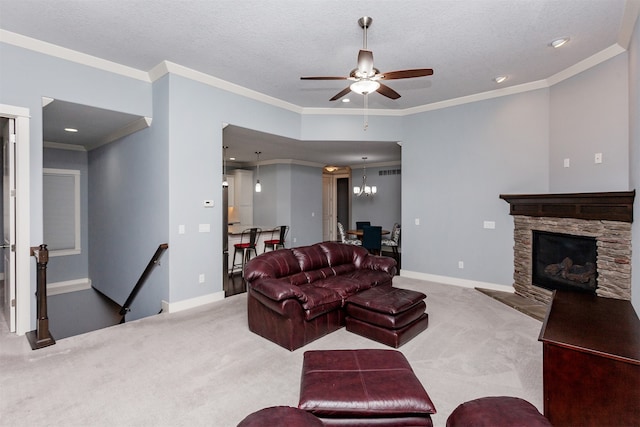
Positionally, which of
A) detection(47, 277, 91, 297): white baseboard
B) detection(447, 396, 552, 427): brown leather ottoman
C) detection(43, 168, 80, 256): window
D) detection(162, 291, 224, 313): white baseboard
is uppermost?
detection(43, 168, 80, 256): window

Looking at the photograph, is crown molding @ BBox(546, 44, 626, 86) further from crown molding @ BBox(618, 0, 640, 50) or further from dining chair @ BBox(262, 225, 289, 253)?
dining chair @ BBox(262, 225, 289, 253)

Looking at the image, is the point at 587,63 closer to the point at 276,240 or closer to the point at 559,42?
the point at 559,42

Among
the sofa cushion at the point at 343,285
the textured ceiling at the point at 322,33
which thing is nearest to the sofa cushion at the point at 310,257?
the sofa cushion at the point at 343,285

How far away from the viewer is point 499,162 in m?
5.07

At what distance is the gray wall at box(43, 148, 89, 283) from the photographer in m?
6.32

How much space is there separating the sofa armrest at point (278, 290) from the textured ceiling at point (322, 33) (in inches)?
101

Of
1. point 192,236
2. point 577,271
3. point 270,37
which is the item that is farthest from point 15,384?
point 577,271

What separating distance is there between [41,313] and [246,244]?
12.0ft

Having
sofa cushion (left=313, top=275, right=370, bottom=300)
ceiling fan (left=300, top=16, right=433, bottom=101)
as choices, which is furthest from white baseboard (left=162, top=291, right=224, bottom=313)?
ceiling fan (left=300, top=16, right=433, bottom=101)

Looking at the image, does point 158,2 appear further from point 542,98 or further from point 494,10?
point 542,98

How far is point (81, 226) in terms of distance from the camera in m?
6.66

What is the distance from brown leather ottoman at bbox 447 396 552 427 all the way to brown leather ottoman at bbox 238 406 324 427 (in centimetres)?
67

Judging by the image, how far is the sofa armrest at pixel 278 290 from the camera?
308 centimetres

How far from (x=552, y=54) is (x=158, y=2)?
4.29 m
